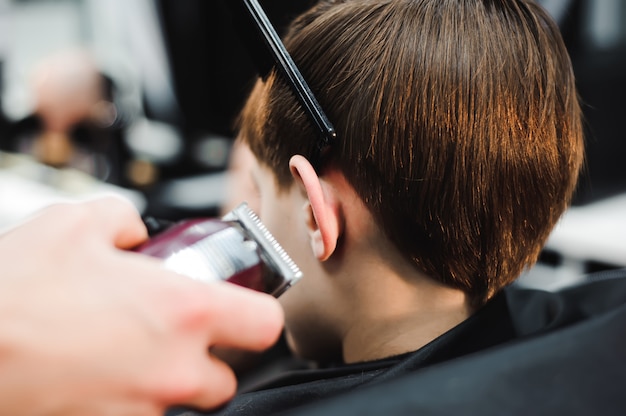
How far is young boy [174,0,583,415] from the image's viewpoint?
2.14ft

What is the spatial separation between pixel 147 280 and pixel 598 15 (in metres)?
2.73

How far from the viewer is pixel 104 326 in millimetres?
406

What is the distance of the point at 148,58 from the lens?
2609 millimetres

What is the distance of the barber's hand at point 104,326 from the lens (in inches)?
15.5

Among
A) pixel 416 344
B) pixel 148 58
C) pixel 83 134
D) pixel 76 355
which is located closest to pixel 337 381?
pixel 416 344

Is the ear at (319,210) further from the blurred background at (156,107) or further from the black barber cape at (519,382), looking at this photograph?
the blurred background at (156,107)

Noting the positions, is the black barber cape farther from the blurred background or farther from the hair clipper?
the blurred background

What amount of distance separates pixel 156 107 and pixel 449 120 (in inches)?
86.3

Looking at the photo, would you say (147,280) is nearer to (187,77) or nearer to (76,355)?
(76,355)

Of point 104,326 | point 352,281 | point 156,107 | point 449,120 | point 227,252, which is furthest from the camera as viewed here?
point 156,107

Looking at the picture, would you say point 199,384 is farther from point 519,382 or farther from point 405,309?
point 405,309

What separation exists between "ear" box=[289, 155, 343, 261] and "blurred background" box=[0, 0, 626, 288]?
3.74 feet

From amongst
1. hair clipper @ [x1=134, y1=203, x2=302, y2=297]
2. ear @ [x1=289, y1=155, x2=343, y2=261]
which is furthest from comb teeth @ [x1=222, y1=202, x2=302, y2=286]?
ear @ [x1=289, y1=155, x2=343, y2=261]

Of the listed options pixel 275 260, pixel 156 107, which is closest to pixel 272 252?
pixel 275 260
